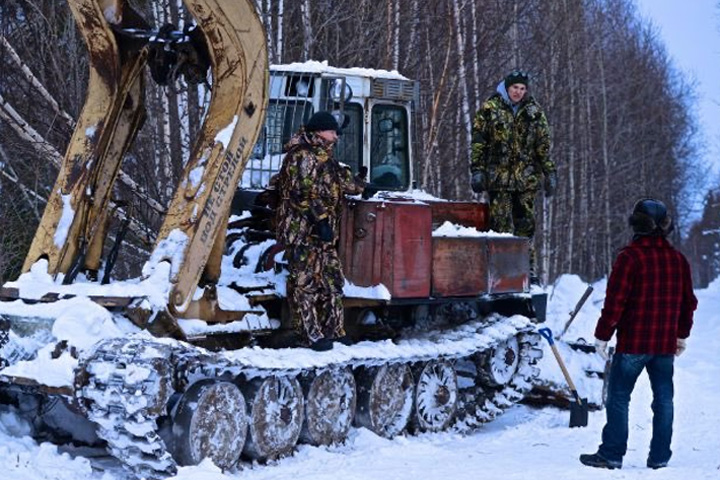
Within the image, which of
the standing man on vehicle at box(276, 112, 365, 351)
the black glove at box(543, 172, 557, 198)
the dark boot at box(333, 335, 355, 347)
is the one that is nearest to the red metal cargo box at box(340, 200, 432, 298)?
the standing man on vehicle at box(276, 112, 365, 351)

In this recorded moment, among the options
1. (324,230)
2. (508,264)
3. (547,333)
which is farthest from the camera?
(547,333)

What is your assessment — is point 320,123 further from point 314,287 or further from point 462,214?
point 462,214

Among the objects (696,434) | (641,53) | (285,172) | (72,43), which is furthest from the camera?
(641,53)

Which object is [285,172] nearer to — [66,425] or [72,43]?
[66,425]

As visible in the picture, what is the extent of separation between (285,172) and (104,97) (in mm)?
1331

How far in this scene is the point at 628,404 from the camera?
7.83m

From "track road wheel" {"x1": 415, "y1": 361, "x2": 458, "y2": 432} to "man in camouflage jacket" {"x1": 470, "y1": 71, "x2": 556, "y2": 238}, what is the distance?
1488 millimetres

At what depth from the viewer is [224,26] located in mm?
7629

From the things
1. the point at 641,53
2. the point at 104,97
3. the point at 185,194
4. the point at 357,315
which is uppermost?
the point at 641,53

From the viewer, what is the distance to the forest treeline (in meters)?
13.3

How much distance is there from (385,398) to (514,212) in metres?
2.54

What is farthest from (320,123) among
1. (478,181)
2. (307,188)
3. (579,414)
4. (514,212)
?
(579,414)

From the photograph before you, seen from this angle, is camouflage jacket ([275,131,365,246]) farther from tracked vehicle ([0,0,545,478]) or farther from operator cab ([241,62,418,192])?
operator cab ([241,62,418,192])


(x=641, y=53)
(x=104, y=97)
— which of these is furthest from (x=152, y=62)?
(x=641, y=53)
